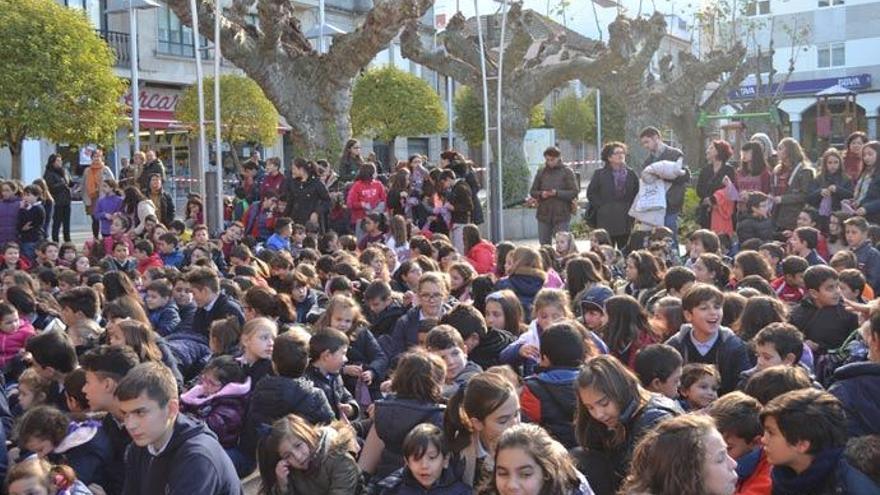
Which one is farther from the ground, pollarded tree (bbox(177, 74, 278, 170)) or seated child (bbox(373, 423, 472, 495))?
pollarded tree (bbox(177, 74, 278, 170))

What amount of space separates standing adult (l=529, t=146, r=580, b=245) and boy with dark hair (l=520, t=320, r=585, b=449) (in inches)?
338

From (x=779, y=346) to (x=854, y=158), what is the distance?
26.3 feet

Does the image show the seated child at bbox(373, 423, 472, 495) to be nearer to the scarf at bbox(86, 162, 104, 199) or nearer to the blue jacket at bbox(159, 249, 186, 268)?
the blue jacket at bbox(159, 249, 186, 268)

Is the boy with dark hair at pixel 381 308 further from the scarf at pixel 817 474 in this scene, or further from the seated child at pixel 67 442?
the scarf at pixel 817 474

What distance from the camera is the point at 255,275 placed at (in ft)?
33.1

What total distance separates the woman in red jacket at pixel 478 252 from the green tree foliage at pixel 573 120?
43.9m

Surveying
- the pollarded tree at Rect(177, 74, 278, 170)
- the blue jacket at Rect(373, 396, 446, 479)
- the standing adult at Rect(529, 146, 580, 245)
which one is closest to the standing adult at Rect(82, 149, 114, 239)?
the standing adult at Rect(529, 146, 580, 245)

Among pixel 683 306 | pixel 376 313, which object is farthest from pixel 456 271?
pixel 683 306

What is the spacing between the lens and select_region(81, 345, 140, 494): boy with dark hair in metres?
5.27

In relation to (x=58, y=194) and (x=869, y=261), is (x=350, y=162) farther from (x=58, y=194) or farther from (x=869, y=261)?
(x=869, y=261)

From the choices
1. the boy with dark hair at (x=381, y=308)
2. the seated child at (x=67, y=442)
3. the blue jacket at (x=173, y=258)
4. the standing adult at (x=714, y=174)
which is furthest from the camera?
the standing adult at (x=714, y=174)

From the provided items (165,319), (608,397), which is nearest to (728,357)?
(608,397)

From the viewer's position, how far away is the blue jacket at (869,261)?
9461 mm

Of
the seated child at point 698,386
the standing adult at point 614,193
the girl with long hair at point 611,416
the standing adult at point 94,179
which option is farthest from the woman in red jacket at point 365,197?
the girl with long hair at point 611,416
